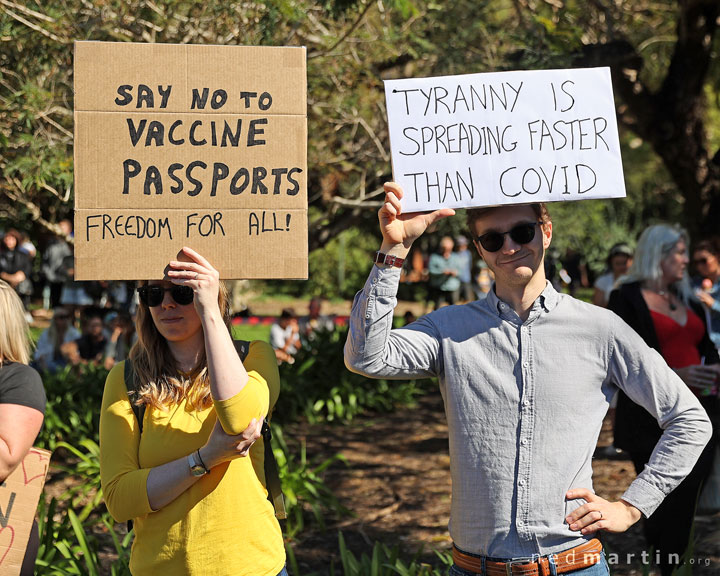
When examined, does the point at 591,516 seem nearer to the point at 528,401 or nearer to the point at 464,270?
the point at 528,401

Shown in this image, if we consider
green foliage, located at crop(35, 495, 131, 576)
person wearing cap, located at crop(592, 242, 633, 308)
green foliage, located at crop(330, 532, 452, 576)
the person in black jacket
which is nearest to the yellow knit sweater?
green foliage, located at crop(330, 532, 452, 576)

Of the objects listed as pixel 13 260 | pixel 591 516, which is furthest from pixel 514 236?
pixel 13 260

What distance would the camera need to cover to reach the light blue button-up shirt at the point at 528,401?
226cm

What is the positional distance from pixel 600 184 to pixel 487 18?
5715mm

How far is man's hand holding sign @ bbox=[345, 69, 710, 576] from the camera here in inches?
89.4

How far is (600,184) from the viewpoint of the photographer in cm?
246

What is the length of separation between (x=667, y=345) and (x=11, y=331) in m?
2.89

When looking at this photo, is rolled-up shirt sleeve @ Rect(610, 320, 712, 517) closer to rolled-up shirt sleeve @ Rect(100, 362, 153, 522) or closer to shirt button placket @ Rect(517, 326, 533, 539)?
shirt button placket @ Rect(517, 326, 533, 539)

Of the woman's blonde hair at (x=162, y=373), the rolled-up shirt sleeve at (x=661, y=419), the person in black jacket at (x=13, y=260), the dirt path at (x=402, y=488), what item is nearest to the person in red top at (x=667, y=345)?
the dirt path at (x=402, y=488)

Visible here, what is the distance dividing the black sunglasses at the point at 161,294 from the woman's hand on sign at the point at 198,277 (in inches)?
2.0

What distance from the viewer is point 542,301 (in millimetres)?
2393

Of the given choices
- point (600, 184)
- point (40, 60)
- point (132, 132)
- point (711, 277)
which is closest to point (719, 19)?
point (711, 277)

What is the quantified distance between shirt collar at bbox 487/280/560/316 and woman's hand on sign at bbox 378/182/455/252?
0.92 ft

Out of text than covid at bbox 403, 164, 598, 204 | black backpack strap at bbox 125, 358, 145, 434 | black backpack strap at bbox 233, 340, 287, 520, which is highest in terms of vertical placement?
text than covid at bbox 403, 164, 598, 204
